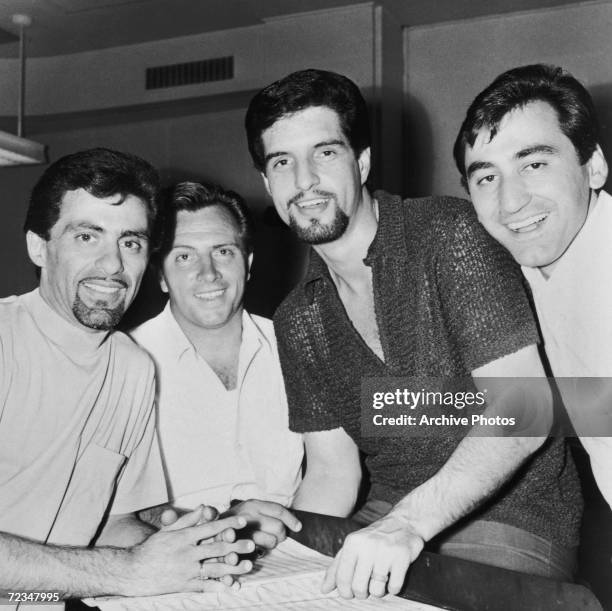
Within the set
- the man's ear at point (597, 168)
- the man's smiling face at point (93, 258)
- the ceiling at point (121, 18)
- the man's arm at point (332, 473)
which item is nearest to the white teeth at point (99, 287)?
the man's smiling face at point (93, 258)

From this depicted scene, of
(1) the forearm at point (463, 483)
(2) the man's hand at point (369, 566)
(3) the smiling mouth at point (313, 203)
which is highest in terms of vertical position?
(3) the smiling mouth at point (313, 203)

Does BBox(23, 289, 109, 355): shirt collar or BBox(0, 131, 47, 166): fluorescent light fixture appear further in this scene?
BBox(0, 131, 47, 166): fluorescent light fixture

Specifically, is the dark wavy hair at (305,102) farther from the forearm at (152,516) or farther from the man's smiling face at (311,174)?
the forearm at (152,516)

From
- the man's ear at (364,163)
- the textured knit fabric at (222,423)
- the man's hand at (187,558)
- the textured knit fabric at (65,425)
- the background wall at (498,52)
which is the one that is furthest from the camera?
the background wall at (498,52)

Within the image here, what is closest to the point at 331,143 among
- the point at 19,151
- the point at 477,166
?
the point at 477,166

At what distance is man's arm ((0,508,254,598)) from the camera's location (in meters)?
0.76

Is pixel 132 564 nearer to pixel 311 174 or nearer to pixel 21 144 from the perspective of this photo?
pixel 311 174

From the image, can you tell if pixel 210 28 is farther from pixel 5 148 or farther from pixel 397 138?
pixel 397 138

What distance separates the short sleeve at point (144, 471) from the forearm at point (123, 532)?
0.5 inches

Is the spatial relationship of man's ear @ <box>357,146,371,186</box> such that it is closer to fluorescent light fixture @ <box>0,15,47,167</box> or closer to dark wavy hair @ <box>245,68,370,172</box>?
dark wavy hair @ <box>245,68,370,172</box>

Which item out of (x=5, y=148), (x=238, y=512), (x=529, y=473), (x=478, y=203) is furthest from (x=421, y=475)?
(x=5, y=148)

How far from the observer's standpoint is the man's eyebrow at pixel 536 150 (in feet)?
2.70

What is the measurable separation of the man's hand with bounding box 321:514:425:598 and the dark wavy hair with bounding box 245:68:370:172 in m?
0.55

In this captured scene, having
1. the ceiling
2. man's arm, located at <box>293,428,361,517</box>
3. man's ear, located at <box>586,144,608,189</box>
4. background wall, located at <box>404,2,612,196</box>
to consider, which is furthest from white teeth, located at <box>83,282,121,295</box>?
background wall, located at <box>404,2,612,196</box>
